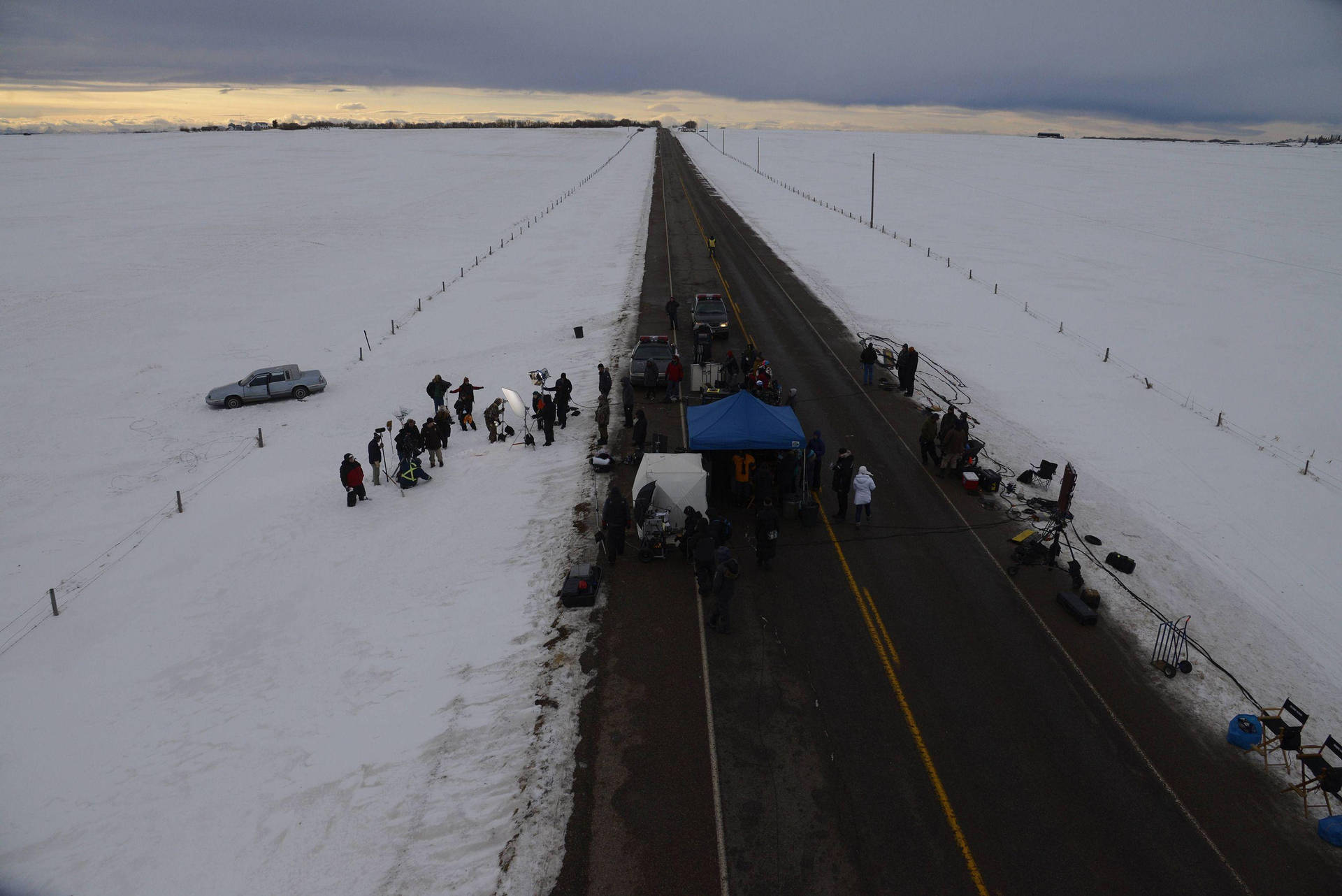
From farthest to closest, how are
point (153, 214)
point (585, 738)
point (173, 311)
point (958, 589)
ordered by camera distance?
point (153, 214) < point (173, 311) < point (958, 589) < point (585, 738)

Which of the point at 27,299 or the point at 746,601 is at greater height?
the point at 27,299

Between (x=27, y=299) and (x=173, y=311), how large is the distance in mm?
8724

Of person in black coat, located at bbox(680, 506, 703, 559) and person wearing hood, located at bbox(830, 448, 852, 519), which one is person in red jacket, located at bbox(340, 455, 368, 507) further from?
person wearing hood, located at bbox(830, 448, 852, 519)

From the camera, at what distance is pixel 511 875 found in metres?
8.70

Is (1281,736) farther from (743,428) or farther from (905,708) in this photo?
(743,428)

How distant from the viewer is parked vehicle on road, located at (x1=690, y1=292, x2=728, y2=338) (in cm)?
3084

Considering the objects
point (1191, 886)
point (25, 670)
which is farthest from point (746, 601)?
point (25, 670)

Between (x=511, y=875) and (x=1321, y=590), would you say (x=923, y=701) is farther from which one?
(x=1321, y=590)

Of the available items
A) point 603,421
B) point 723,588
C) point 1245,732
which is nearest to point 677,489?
point 723,588

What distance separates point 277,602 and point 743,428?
10.7 meters

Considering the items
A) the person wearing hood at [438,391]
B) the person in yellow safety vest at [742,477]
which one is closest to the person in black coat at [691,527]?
the person in yellow safety vest at [742,477]

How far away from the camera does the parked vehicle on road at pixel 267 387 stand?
2562 cm

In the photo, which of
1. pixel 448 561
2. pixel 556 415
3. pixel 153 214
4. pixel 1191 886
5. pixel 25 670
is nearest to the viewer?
pixel 1191 886

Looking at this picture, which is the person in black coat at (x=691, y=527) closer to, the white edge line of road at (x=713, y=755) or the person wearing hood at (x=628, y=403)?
the white edge line of road at (x=713, y=755)
